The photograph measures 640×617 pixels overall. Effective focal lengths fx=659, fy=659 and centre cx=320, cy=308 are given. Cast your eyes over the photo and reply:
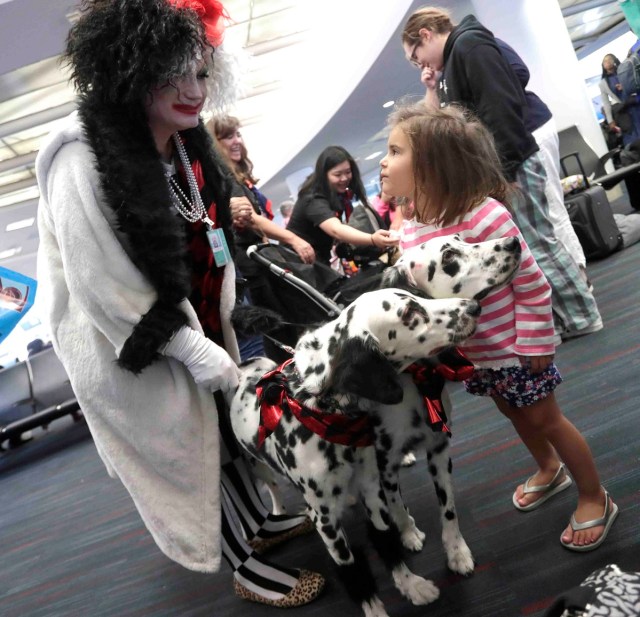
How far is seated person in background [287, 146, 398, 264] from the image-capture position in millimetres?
4031

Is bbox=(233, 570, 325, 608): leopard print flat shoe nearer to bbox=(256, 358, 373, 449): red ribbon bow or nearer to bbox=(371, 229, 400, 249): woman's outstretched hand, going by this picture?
bbox=(256, 358, 373, 449): red ribbon bow

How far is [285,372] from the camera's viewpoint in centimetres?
198

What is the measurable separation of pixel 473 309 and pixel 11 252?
1489 cm

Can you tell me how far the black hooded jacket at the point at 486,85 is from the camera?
10.6 ft

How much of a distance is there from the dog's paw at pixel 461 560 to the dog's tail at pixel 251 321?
0.94m

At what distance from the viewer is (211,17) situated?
6.61 ft

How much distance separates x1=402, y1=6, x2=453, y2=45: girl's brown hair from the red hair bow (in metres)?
1.60

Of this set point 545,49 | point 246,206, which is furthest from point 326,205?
point 545,49

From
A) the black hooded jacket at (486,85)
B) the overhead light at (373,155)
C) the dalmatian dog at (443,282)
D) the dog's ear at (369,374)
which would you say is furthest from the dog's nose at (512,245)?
the overhead light at (373,155)

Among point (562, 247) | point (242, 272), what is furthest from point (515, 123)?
point (242, 272)

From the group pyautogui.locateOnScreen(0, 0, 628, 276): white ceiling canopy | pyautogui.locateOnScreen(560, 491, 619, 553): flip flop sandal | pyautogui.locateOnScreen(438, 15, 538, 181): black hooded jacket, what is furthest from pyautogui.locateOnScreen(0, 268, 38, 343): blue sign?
pyautogui.locateOnScreen(560, 491, 619, 553): flip flop sandal

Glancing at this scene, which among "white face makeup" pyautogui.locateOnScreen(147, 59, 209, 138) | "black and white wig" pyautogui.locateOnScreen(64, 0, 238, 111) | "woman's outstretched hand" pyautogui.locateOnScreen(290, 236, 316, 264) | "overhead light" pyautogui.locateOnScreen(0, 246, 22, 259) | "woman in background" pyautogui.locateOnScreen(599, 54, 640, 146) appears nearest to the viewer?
"black and white wig" pyautogui.locateOnScreen(64, 0, 238, 111)

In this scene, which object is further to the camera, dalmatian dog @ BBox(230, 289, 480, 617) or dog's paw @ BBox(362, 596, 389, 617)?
dog's paw @ BBox(362, 596, 389, 617)

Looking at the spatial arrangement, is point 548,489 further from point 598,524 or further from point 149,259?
point 149,259
